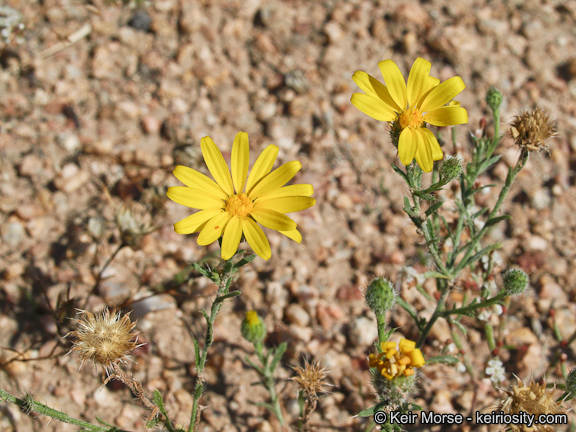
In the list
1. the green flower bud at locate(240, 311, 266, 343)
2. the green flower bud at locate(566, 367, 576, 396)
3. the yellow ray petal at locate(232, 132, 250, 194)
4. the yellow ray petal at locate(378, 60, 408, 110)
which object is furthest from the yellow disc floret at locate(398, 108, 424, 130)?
the green flower bud at locate(566, 367, 576, 396)

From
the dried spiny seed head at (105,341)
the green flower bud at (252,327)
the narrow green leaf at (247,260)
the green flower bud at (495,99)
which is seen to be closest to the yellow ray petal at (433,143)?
the green flower bud at (495,99)

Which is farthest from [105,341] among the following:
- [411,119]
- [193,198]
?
[411,119]

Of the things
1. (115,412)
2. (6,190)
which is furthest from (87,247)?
(115,412)

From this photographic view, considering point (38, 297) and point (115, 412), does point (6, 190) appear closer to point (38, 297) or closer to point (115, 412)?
point (38, 297)

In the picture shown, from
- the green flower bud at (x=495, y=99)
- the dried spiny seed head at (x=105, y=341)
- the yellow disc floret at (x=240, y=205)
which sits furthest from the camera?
the green flower bud at (x=495, y=99)

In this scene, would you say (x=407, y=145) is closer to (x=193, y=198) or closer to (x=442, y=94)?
(x=442, y=94)

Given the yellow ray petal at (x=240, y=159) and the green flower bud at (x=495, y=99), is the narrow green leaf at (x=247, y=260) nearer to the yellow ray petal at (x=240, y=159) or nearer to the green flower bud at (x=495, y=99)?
the yellow ray petal at (x=240, y=159)
